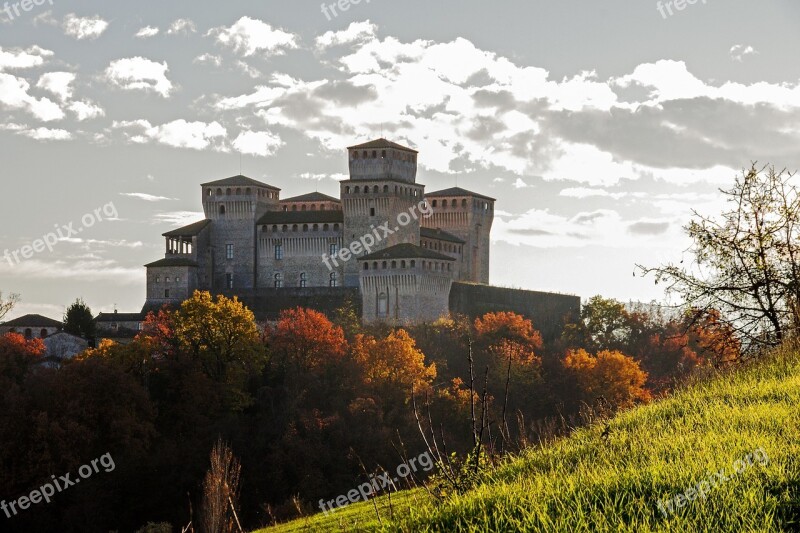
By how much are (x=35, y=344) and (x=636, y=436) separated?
54784 mm

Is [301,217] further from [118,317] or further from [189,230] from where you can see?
[118,317]

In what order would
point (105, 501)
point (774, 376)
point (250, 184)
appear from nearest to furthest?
point (774, 376)
point (105, 501)
point (250, 184)

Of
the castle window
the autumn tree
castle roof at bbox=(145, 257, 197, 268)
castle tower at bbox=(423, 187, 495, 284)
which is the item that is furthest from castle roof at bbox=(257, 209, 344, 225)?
the autumn tree

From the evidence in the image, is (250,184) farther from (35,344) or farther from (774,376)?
(774,376)

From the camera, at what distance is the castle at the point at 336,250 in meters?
63.4

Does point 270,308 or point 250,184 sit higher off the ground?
point 250,184

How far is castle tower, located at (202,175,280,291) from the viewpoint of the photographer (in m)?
68.4

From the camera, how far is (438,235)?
70.1m

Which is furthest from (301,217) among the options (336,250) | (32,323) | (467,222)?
(32,323)

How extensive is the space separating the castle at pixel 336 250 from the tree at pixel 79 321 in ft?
11.9

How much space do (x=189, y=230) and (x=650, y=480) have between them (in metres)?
62.0

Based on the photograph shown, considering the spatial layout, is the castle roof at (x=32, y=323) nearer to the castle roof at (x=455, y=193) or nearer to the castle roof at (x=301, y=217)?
the castle roof at (x=301, y=217)

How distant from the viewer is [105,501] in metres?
40.7

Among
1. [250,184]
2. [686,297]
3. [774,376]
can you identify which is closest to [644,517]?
[774,376]
